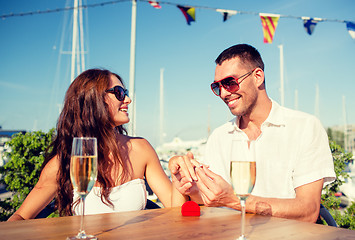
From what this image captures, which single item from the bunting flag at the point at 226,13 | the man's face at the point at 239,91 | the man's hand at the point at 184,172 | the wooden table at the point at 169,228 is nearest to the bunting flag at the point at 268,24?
the bunting flag at the point at 226,13

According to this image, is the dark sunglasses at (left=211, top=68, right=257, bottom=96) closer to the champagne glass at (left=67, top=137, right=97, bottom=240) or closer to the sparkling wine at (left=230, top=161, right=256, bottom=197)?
the sparkling wine at (left=230, top=161, right=256, bottom=197)

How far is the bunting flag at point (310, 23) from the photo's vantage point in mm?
8104

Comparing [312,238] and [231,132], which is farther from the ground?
[231,132]

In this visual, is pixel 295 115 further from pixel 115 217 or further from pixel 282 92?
pixel 282 92

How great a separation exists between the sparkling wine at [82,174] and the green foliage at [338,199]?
419 centimetres

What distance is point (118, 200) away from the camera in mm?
2545

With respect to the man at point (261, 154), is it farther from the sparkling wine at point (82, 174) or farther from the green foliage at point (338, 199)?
the green foliage at point (338, 199)

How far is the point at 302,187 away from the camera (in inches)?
86.3

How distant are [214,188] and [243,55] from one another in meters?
1.66

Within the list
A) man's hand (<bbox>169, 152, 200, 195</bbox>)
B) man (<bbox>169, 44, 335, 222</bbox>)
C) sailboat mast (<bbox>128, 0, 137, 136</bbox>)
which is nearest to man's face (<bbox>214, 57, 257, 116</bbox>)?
man (<bbox>169, 44, 335, 222</bbox>)

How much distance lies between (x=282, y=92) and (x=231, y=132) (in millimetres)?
17405

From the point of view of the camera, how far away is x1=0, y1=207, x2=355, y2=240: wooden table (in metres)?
1.23

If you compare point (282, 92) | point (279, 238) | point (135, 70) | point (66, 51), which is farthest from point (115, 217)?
point (282, 92)

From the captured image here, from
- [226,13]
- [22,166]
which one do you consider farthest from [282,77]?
[22,166]
